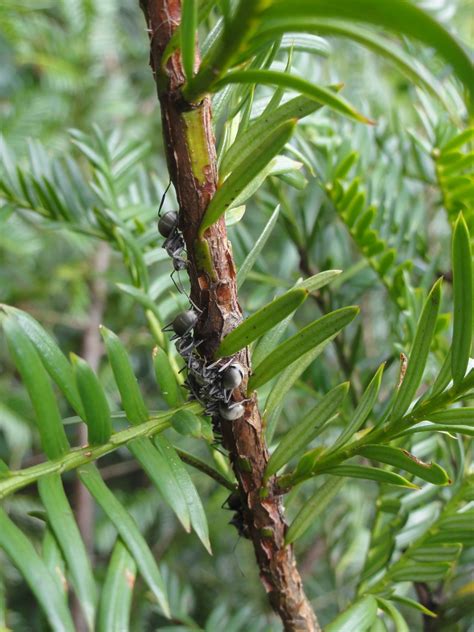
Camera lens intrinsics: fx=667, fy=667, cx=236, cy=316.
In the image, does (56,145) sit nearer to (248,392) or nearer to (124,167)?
(124,167)

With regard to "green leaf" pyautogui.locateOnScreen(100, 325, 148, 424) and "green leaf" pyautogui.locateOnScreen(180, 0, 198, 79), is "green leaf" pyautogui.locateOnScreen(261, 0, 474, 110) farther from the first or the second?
"green leaf" pyautogui.locateOnScreen(100, 325, 148, 424)

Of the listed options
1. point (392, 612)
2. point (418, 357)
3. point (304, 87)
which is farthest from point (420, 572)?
point (304, 87)

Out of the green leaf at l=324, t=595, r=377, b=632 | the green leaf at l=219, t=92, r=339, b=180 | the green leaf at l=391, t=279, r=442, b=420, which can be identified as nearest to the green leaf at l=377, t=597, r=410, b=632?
the green leaf at l=324, t=595, r=377, b=632

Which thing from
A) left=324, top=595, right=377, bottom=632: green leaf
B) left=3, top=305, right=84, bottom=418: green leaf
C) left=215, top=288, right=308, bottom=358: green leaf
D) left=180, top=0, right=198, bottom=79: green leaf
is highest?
left=180, top=0, right=198, bottom=79: green leaf

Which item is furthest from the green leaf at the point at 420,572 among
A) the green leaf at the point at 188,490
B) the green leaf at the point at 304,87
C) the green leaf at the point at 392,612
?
the green leaf at the point at 304,87

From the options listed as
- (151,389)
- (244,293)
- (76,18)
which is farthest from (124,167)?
(76,18)

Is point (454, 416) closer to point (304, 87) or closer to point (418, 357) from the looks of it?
point (418, 357)

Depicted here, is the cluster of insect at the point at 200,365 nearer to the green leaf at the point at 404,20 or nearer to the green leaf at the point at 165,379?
the green leaf at the point at 165,379
